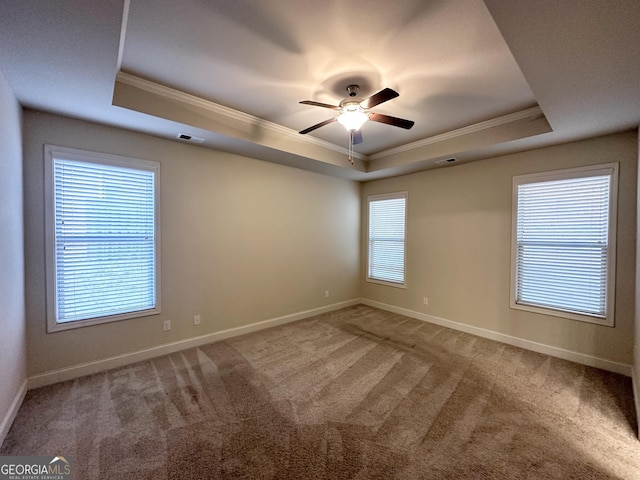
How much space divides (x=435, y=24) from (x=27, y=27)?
241cm

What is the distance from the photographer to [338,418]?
2133 millimetres

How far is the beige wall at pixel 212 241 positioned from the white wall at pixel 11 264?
18 centimetres

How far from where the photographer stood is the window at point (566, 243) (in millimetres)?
2994

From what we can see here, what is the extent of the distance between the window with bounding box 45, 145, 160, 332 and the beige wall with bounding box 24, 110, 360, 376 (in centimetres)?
8

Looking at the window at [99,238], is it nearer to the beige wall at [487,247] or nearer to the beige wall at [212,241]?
the beige wall at [212,241]

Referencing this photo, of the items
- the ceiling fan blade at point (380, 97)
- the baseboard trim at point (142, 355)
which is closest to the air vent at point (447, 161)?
the ceiling fan blade at point (380, 97)

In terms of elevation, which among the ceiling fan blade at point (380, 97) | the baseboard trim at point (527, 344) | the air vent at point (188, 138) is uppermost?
the air vent at point (188, 138)

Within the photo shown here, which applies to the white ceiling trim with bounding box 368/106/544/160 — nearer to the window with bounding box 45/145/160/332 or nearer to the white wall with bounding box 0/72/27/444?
the window with bounding box 45/145/160/332

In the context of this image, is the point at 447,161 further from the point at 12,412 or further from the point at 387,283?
the point at 12,412

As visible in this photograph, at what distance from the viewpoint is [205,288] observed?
11.7 feet

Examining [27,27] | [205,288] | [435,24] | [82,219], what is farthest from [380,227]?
[27,27]

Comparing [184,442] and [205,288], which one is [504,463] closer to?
[184,442]

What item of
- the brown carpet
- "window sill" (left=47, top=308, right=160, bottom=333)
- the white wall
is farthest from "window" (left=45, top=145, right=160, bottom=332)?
the brown carpet

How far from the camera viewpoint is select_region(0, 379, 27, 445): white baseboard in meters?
1.86
